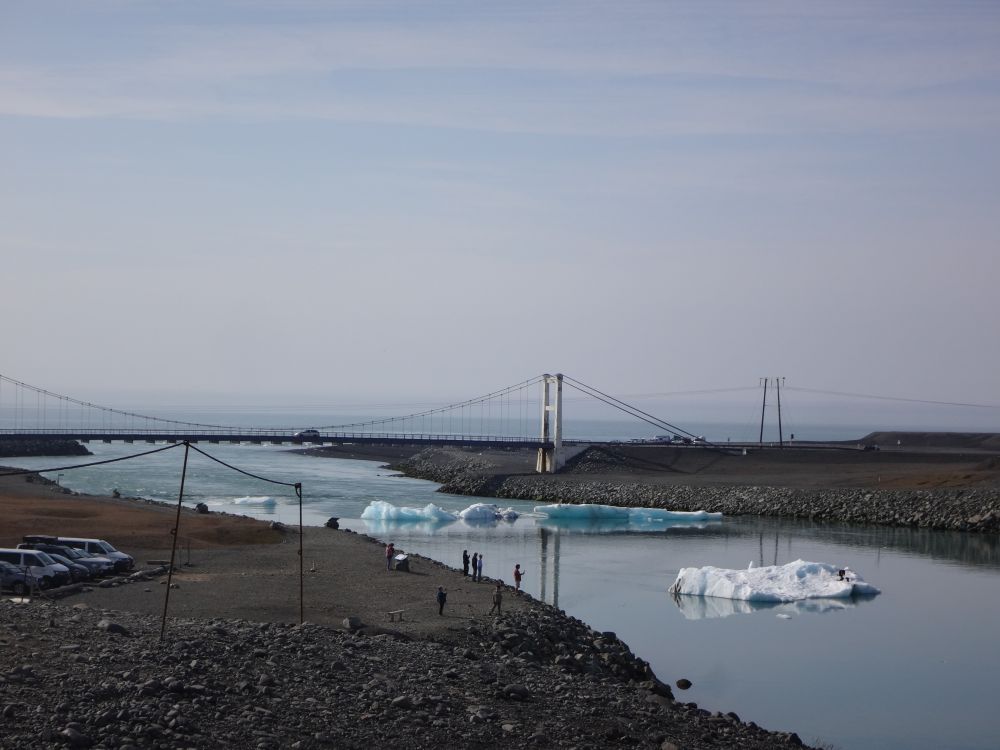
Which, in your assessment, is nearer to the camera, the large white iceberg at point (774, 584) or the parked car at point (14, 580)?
the parked car at point (14, 580)

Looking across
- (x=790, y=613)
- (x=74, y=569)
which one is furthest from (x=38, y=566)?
(x=790, y=613)

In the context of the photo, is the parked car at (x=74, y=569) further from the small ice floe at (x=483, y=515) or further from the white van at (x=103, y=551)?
the small ice floe at (x=483, y=515)

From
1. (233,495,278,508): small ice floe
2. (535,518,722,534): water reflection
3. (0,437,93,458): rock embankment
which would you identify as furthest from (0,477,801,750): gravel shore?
(0,437,93,458): rock embankment

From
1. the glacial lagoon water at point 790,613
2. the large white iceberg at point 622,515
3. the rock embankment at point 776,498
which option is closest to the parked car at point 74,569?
the glacial lagoon water at point 790,613

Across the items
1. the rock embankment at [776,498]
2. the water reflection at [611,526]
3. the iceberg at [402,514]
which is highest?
the rock embankment at [776,498]

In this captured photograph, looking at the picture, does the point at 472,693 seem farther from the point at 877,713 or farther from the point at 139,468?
the point at 139,468

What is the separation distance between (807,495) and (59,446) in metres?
81.6

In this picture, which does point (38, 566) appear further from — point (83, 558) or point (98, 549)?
point (98, 549)

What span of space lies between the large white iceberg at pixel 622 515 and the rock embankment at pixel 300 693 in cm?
3722

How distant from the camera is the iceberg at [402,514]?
5453 cm

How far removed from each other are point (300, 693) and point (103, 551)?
17.0 m

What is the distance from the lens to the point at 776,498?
6244 centimetres

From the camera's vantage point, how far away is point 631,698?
62.5ft

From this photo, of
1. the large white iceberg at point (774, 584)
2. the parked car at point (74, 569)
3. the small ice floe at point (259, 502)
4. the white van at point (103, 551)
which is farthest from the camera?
the small ice floe at point (259, 502)
